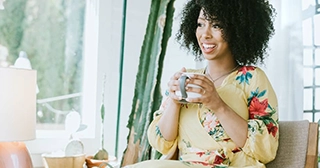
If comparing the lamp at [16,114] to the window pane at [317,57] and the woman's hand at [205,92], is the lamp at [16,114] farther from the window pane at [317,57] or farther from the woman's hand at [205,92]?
the window pane at [317,57]

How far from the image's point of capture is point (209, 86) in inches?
47.2

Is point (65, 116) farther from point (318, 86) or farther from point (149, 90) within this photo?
point (318, 86)

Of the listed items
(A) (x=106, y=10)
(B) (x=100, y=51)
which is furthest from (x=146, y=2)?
(B) (x=100, y=51)

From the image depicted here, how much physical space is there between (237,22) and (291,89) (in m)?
0.75

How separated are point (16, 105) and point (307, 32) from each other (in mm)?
1316

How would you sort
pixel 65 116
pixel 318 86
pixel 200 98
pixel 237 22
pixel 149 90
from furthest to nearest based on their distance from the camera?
pixel 65 116 → pixel 318 86 → pixel 149 90 → pixel 237 22 → pixel 200 98

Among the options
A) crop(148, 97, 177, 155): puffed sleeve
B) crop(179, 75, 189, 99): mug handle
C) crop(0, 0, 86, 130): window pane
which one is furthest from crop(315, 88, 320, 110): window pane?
crop(0, 0, 86, 130): window pane

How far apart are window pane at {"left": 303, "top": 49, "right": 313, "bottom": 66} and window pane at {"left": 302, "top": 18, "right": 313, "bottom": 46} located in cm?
3

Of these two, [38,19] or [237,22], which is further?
[38,19]

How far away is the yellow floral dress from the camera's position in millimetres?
1209

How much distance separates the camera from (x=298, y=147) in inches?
49.8

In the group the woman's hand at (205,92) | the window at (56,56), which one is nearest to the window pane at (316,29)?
the woman's hand at (205,92)

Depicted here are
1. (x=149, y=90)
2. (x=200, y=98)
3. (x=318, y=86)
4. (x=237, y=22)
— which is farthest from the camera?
(x=318, y=86)

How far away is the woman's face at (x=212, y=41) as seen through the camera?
1.33m
